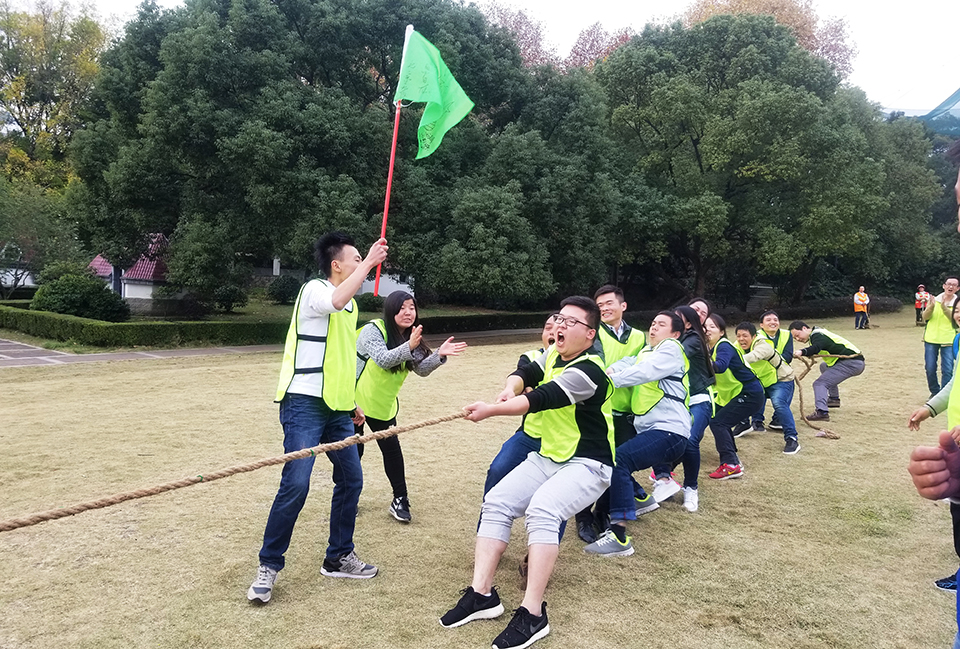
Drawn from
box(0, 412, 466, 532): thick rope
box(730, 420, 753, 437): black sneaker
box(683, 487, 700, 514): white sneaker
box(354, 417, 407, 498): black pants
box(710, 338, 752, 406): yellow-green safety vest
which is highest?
box(710, 338, 752, 406): yellow-green safety vest

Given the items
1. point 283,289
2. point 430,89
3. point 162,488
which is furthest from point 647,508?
point 283,289

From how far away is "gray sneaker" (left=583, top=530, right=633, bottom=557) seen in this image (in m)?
4.30

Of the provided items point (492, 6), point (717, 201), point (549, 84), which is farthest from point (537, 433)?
point (492, 6)

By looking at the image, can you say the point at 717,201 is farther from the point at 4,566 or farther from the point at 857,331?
the point at 4,566

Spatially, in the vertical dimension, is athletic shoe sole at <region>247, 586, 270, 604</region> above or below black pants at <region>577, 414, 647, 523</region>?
below

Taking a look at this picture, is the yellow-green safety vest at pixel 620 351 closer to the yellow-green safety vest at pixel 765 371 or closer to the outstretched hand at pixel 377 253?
the outstretched hand at pixel 377 253

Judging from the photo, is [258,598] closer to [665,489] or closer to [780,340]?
[665,489]

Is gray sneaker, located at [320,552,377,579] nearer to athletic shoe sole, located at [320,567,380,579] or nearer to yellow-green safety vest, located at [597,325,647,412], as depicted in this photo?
athletic shoe sole, located at [320,567,380,579]

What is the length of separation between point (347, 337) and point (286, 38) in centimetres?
1597

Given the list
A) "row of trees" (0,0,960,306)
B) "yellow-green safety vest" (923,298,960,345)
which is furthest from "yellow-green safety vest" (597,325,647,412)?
"row of trees" (0,0,960,306)

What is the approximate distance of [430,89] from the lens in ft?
19.4

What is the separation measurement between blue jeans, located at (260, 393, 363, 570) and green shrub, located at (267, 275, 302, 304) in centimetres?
2576

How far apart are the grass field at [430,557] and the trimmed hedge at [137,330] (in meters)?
9.02

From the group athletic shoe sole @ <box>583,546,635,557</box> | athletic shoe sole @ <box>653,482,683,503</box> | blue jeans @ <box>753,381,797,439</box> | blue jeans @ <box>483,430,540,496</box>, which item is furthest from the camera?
blue jeans @ <box>753,381,797,439</box>
